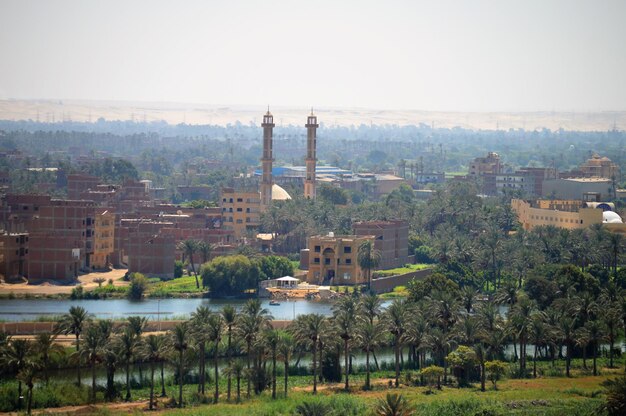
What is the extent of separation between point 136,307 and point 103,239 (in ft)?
46.2

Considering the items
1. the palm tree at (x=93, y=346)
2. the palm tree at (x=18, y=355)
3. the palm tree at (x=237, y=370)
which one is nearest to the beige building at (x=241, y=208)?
the palm tree at (x=237, y=370)

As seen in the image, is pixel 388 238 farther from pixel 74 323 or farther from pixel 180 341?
pixel 180 341

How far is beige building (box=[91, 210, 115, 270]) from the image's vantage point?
70.6 meters

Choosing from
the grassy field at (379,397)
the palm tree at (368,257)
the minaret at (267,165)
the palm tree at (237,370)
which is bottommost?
the grassy field at (379,397)

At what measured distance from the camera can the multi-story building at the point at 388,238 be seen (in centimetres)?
7094

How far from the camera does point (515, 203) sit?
299 ft

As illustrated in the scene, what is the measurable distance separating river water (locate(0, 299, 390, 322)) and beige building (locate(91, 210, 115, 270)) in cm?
1011

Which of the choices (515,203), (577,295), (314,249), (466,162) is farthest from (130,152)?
(577,295)

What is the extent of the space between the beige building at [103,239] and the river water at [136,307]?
33.2 feet

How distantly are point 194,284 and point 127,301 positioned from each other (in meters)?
5.16

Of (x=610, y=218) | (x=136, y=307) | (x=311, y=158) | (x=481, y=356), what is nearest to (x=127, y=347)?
(x=481, y=356)

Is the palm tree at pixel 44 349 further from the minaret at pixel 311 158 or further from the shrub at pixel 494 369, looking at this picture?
the minaret at pixel 311 158

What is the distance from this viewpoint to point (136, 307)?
58031mm

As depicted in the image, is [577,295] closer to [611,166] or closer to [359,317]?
[359,317]
